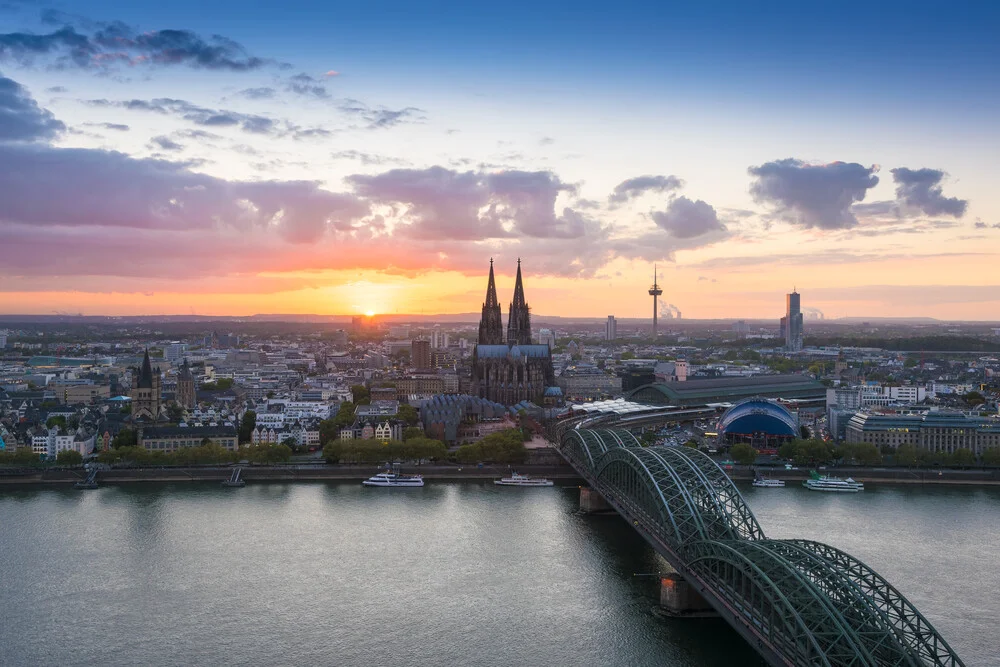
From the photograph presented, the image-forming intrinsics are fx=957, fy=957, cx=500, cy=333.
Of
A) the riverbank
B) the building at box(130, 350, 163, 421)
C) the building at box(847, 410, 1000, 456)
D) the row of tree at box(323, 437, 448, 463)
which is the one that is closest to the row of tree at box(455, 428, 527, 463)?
the riverbank

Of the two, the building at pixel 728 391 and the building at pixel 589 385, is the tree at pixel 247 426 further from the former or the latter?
the building at pixel 589 385

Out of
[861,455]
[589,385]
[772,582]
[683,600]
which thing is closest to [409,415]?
[861,455]

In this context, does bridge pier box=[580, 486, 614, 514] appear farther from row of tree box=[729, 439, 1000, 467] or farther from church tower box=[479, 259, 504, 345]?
church tower box=[479, 259, 504, 345]

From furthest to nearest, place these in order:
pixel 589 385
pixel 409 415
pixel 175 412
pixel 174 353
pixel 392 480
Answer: pixel 174 353, pixel 589 385, pixel 175 412, pixel 409 415, pixel 392 480

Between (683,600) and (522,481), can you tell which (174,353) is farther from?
(683,600)

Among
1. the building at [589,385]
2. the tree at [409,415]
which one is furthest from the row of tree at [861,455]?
the building at [589,385]
